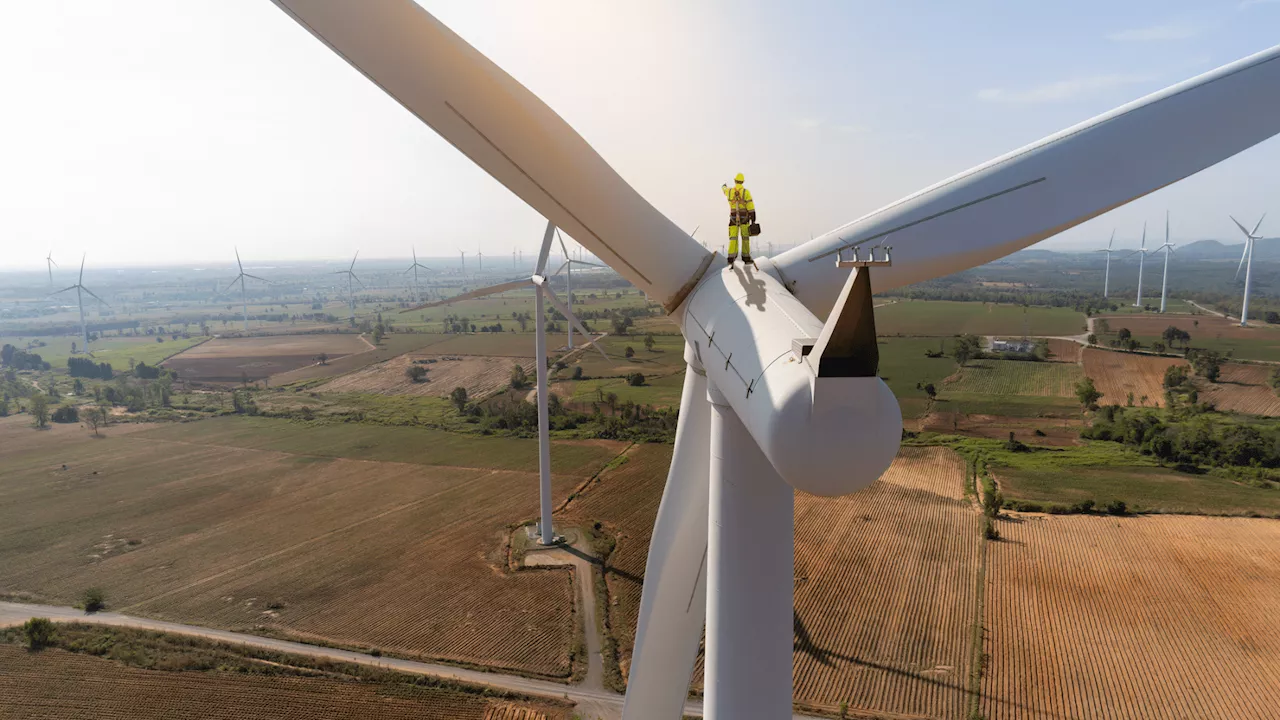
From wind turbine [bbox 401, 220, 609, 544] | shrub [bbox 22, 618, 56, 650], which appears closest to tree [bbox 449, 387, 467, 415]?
wind turbine [bbox 401, 220, 609, 544]

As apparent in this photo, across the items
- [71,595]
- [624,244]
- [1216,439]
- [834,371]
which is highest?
[624,244]

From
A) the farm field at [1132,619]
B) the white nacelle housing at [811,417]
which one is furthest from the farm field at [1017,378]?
the white nacelle housing at [811,417]

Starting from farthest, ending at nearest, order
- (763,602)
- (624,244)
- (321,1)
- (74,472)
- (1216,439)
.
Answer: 1. (74,472)
2. (1216,439)
3. (624,244)
4. (763,602)
5. (321,1)

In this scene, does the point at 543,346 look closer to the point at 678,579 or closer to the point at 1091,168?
the point at 678,579

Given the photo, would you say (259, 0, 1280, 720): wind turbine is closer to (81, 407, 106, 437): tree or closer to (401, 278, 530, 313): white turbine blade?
(401, 278, 530, 313): white turbine blade

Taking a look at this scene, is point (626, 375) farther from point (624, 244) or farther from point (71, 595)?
point (624, 244)

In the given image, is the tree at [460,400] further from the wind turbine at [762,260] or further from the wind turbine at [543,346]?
the wind turbine at [762,260]

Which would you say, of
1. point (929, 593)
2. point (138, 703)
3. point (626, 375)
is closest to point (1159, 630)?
point (929, 593)
